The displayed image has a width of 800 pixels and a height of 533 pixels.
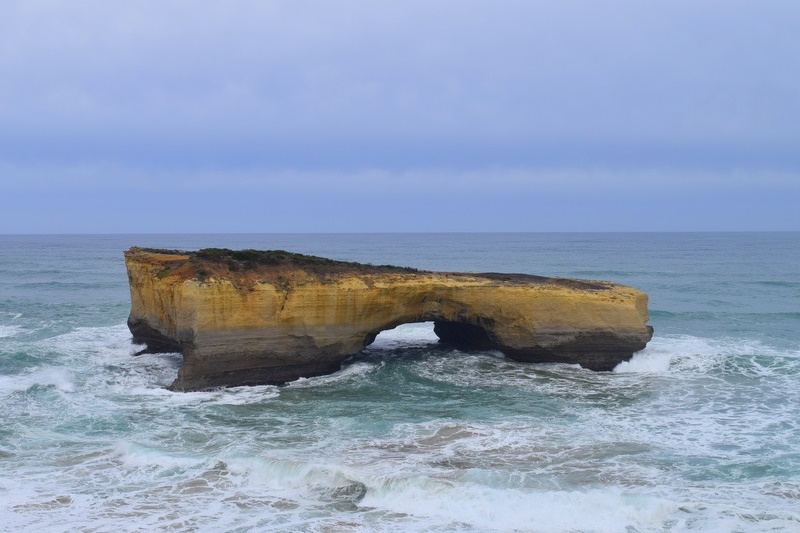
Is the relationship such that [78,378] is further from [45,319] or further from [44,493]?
[45,319]

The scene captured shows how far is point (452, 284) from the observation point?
21469mm

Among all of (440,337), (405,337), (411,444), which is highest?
(440,337)

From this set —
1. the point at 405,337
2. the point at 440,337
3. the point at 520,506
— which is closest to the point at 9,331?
the point at 405,337

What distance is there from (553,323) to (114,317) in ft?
66.5

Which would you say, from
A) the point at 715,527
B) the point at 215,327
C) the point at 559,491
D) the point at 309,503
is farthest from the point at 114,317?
the point at 715,527

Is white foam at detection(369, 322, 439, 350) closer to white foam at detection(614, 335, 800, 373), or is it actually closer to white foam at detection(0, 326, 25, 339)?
white foam at detection(614, 335, 800, 373)

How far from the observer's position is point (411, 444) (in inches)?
574

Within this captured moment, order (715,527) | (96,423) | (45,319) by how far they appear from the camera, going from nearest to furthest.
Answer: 1. (715,527)
2. (96,423)
3. (45,319)

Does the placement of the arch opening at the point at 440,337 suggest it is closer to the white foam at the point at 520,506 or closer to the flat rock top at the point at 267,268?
the flat rock top at the point at 267,268

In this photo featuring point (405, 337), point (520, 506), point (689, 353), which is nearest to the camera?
point (520, 506)

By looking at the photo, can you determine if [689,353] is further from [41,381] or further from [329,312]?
[41,381]

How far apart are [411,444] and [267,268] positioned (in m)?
7.54

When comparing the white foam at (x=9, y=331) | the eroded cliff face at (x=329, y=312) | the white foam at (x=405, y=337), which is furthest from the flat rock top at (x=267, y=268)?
the white foam at (x=9, y=331)

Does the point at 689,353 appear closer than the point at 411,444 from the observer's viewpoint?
No
